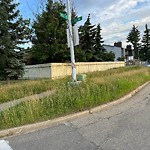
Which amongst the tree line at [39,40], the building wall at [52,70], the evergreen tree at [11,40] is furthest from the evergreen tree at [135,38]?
the evergreen tree at [11,40]

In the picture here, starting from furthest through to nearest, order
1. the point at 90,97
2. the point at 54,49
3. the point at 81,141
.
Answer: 1. the point at 54,49
2. the point at 90,97
3. the point at 81,141

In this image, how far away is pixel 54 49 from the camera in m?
28.0

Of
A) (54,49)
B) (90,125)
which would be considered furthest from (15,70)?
(90,125)

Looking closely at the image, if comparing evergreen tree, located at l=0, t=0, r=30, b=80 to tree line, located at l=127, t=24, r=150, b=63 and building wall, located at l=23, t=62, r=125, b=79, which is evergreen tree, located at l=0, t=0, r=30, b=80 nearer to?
building wall, located at l=23, t=62, r=125, b=79

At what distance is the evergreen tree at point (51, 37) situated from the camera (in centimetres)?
2795

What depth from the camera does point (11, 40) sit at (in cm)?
1872

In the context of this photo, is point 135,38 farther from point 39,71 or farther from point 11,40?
point 11,40

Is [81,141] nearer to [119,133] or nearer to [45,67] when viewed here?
[119,133]

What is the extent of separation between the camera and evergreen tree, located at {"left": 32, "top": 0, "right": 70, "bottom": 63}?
27952mm

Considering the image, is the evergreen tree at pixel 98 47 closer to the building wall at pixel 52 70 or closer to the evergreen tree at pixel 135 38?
the building wall at pixel 52 70

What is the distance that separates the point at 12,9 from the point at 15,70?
4.20 metres

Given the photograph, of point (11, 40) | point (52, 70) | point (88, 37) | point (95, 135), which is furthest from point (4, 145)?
point (88, 37)

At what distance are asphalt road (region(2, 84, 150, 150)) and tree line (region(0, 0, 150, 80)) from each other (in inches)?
458

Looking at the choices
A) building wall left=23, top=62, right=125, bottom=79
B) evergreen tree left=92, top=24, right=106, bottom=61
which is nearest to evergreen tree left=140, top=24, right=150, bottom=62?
evergreen tree left=92, top=24, right=106, bottom=61
